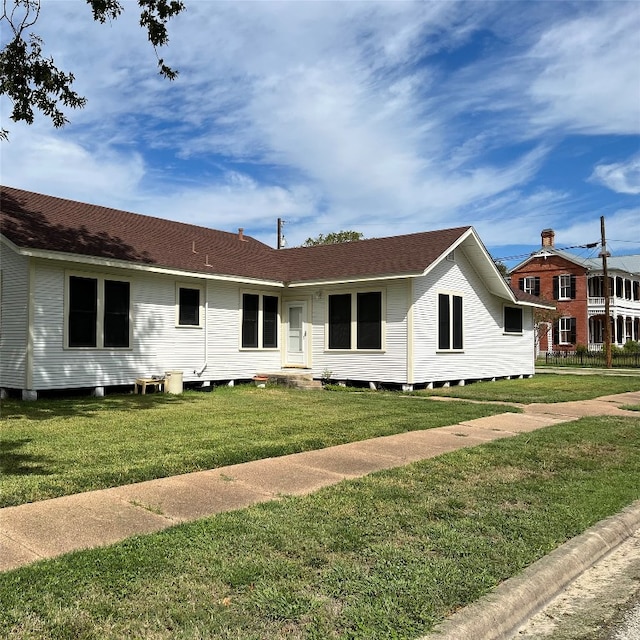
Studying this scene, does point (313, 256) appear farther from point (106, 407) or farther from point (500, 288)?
point (106, 407)

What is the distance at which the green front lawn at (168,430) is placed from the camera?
6219mm

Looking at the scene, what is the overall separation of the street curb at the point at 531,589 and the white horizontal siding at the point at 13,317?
39.3ft

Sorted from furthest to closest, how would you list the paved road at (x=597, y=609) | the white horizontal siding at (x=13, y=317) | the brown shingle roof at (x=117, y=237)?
the brown shingle roof at (x=117, y=237), the white horizontal siding at (x=13, y=317), the paved road at (x=597, y=609)

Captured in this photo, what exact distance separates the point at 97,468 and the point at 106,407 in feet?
19.1

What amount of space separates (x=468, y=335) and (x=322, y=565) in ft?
54.0

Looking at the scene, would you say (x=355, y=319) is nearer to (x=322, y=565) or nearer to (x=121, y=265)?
(x=121, y=265)

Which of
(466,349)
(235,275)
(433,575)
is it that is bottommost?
(433,575)

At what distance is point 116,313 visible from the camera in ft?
48.0

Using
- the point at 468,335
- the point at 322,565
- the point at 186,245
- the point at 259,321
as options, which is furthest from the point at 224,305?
the point at 322,565

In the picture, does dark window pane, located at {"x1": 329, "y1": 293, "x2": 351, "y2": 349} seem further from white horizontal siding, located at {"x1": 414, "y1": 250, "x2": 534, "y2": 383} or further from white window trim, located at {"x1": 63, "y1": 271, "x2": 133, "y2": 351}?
white window trim, located at {"x1": 63, "y1": 271, "x2": 133, "y2": 351}

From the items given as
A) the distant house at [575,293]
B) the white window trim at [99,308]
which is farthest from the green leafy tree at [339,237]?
the white window trim at [99,308]

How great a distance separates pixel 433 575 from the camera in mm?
3811

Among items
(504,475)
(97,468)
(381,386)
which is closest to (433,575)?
(504,475)

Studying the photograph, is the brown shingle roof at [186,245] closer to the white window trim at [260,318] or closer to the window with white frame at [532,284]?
the white window trim at [260,318]
